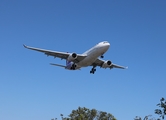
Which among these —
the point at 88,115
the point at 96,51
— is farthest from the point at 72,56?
the point at 88,115

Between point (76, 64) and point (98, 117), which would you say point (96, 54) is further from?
point (98, 117)

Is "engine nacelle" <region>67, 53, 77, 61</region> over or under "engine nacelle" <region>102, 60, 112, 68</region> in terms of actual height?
under

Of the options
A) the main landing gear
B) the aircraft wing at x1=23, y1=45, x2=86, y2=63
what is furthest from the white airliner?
the main landing gear

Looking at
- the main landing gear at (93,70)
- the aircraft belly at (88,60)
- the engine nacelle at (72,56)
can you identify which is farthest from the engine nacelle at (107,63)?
the engine nacelle at (72,56)

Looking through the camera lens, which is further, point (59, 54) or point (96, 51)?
point (59, 54)

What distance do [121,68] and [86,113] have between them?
→ 25356 mm

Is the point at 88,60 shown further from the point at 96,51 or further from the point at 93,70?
the point at 93,70

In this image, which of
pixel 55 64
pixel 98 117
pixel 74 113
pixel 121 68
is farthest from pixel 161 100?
pixel 98 117

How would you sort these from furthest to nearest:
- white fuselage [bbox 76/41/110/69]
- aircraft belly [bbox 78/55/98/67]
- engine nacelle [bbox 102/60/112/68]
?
engine nacelle [bbox 102/60/112/68] < aircraft belly [bbox 78/55/98/67] < white fuselage [bbox 76/41/110/69]

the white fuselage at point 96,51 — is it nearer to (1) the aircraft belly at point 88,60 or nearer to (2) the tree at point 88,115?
(1) the aircraft belly at point 88,60

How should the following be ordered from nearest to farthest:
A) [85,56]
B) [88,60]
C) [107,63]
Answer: [88,60] < [85,56] < [107,63]

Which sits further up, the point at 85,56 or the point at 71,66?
the point at 85,56

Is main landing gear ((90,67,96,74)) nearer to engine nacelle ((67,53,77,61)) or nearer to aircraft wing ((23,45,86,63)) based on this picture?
aircraft wing ((23,45,86,63))

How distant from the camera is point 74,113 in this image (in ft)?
238
